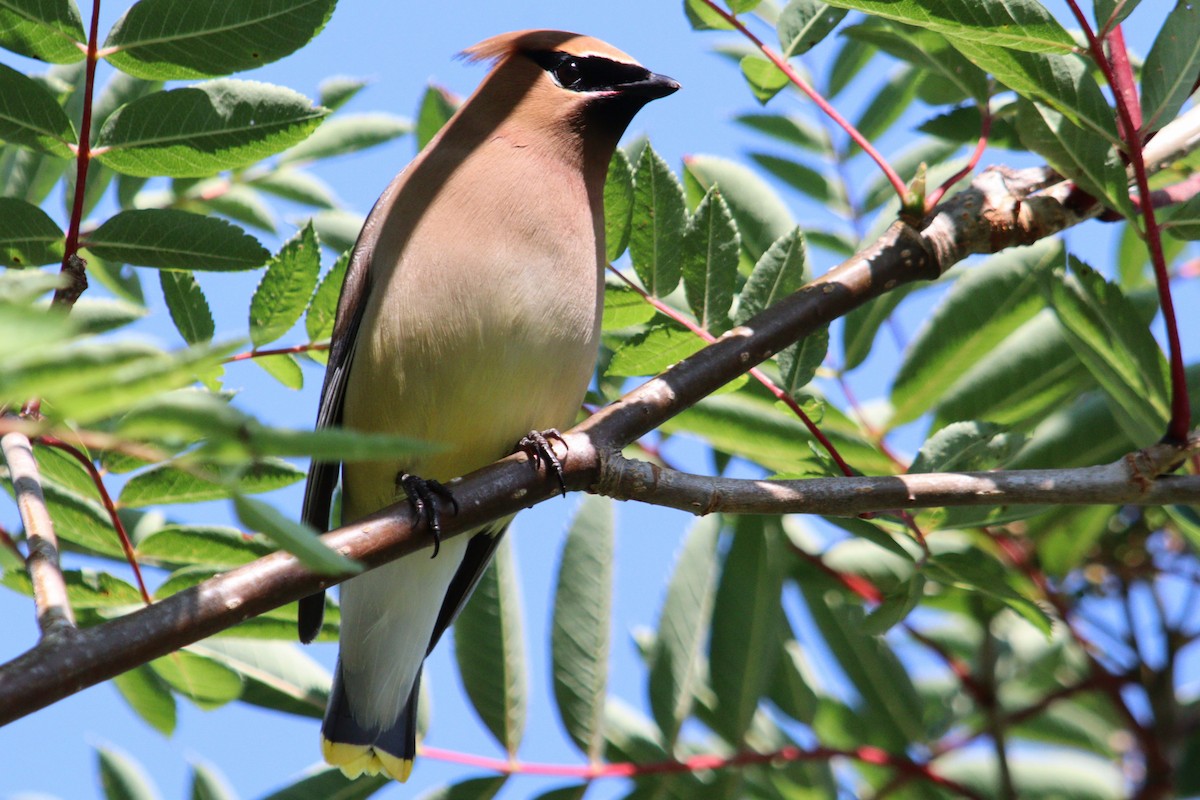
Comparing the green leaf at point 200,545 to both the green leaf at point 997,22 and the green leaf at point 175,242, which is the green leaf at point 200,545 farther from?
the green leaf at point 997,22

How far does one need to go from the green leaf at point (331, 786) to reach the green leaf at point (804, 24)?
6.27ft

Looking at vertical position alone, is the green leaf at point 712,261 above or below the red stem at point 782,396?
above

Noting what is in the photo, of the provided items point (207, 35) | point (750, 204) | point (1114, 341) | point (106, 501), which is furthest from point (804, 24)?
point (106, 501)

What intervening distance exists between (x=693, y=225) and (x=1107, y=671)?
1.69m

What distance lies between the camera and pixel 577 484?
97.9 inches

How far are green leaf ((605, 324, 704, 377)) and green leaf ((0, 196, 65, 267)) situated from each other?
1128 mm

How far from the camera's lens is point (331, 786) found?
313cm

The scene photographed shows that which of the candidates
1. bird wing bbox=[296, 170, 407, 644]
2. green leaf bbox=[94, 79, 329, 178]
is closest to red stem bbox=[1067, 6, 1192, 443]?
A: green leaf bbox=[94, 79, 329, 178]

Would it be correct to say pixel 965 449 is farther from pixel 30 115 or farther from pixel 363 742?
pixel 30 115

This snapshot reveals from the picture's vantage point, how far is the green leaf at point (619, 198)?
2.92m

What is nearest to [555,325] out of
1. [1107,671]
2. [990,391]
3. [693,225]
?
[693,225]

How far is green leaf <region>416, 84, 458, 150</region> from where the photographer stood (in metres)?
3.50

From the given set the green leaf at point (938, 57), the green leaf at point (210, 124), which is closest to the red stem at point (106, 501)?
the green leaf at point (210, 124)

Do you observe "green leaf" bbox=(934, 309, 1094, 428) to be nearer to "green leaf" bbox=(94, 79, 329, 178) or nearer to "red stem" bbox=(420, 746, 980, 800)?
"red stem" bbox=(420, 746, 980, 800)
